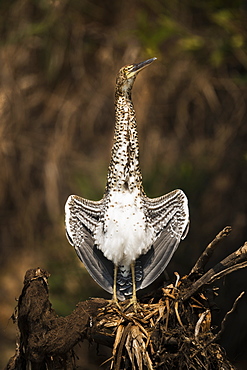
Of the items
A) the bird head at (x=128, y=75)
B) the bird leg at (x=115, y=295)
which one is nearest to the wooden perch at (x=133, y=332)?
the bird leg at (x=115, y=295)

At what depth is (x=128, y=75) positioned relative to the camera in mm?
2650

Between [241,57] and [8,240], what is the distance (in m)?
2.04

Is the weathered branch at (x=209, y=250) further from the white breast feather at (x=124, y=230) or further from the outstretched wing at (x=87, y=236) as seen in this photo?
the outstretched wing at (x=87, y=236)

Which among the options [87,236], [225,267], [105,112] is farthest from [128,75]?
[105,112]

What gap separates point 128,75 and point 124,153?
0.94 feet

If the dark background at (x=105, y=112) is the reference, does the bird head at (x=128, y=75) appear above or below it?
below

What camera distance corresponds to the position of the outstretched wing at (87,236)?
278cm

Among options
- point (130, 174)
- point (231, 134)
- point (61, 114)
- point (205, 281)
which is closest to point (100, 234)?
point (130, 174)

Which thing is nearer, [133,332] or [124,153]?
[133,332]

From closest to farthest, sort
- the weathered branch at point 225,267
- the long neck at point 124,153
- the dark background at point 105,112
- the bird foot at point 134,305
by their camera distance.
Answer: the weathered branch at point 225,267 < the bird foot at point 134,305 < the long neck at point 124,153 < the dark background at point 105,112

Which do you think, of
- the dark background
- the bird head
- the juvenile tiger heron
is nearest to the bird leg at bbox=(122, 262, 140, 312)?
the juvenile tiger heron

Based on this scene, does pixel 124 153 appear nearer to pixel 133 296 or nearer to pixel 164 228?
pixel 164 228

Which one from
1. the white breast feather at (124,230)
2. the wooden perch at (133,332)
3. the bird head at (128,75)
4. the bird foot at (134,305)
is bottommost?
the wooden perch at (133,332)

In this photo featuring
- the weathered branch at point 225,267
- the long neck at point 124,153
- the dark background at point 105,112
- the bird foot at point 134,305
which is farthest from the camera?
the dark background at point 105,112
